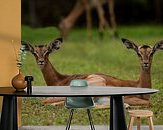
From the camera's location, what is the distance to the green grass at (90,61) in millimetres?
6312

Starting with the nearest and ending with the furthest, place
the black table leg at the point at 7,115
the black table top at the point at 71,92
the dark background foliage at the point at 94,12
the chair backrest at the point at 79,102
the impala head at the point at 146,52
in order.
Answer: the black table top at the point at 71,92 < the black table leg at the point at 7,115 < the chair backrest at the point at 79,102 < the impala head at the point at 146,52 < the dark background foliage at the point at 94,12

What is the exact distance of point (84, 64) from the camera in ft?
21.1

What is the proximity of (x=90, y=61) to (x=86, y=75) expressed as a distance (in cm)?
21

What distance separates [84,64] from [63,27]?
554 mm

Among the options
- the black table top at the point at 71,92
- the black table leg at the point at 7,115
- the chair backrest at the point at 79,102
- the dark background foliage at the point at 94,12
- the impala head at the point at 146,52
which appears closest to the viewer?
the black table top at the point at 71,92

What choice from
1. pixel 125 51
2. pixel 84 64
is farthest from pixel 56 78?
pixel 125 51

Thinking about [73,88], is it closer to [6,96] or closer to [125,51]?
[6,96]

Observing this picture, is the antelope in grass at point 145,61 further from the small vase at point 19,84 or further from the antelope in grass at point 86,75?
the small vase at point 19,84

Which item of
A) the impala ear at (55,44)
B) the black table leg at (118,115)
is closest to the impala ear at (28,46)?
the impala ear at (55,44)

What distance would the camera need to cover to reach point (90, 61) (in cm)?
646

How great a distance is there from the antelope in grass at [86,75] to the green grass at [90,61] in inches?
2.2

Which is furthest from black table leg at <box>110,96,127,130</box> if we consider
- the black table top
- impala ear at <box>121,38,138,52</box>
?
impala ear at <box>121,38,138,52</box>

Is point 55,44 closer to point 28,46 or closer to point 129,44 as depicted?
point 28,46

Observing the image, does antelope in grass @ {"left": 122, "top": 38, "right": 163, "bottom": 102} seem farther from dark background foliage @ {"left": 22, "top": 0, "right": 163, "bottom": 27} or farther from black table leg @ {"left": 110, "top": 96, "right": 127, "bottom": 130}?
black table leg @ {"left": 110, "top": 96, "right": 127, "bottom": 130}
